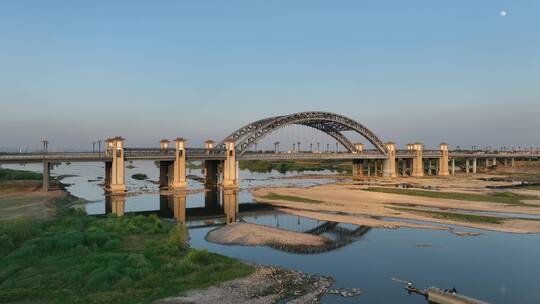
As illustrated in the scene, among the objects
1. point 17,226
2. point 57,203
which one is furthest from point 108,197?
point 17,226

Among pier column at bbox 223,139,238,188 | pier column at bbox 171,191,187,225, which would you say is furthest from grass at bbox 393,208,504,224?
pier column at bbox 223,139,238,188

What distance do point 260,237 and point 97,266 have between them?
1529cm

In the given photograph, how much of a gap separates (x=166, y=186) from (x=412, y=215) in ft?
150

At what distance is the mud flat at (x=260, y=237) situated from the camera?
110ft

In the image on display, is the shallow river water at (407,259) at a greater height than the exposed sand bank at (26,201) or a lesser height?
lesser

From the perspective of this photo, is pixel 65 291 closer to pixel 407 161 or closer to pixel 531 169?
pixel 407 161

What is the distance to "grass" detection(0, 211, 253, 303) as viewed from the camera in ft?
63.5

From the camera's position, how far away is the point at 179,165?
70625 millimetres

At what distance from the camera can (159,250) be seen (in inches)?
1045

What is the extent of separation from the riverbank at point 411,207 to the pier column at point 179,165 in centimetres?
1242

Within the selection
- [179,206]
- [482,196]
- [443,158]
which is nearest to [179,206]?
[179,206]

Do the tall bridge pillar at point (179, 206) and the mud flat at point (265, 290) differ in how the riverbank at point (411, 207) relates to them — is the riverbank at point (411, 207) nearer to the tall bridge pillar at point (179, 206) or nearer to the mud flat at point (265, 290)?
the tall bridge pillar at point (179, 206)

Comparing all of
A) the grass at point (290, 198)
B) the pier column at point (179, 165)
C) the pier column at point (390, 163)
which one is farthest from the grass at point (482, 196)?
the pier column at point (390, 163)

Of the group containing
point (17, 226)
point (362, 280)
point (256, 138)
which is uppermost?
point (256, 138)
